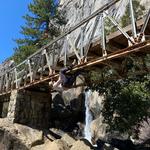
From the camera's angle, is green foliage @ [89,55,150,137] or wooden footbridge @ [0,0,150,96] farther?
green foliage @ [89,55,150,137]

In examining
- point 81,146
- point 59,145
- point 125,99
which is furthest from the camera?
point 125,99

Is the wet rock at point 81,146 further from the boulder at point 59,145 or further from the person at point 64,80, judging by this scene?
the person at point 64,80

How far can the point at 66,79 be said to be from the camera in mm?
11680

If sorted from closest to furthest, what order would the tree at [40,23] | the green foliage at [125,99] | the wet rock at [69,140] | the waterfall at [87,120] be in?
the wet rock at [69,140]
the green foliage at [125,99]
the waterfall at [87,120]
the tree at [40,23]

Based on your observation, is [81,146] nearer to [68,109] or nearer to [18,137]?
[18,137]

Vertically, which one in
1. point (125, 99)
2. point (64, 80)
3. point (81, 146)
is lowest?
point (81, 146)

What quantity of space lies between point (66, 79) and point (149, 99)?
4.93 meters

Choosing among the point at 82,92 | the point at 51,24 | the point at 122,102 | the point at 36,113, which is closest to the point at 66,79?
the point at 122,102

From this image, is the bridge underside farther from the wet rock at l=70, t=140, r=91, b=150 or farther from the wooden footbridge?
the wet rock at l=70, t=140, r=91, b=150

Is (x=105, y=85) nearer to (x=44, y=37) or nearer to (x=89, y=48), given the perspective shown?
(x=89, y=48)

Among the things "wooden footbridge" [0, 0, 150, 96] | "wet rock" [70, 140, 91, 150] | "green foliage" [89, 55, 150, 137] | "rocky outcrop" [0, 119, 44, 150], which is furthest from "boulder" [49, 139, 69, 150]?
"green foliage" [89, 55, 150, 137]

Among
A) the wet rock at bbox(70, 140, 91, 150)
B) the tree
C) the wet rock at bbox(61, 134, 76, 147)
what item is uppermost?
the tree

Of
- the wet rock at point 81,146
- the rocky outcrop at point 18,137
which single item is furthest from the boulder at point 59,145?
the rocky outcrop at point 18,137

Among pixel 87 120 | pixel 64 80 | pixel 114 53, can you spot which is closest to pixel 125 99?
pixel 64 80
